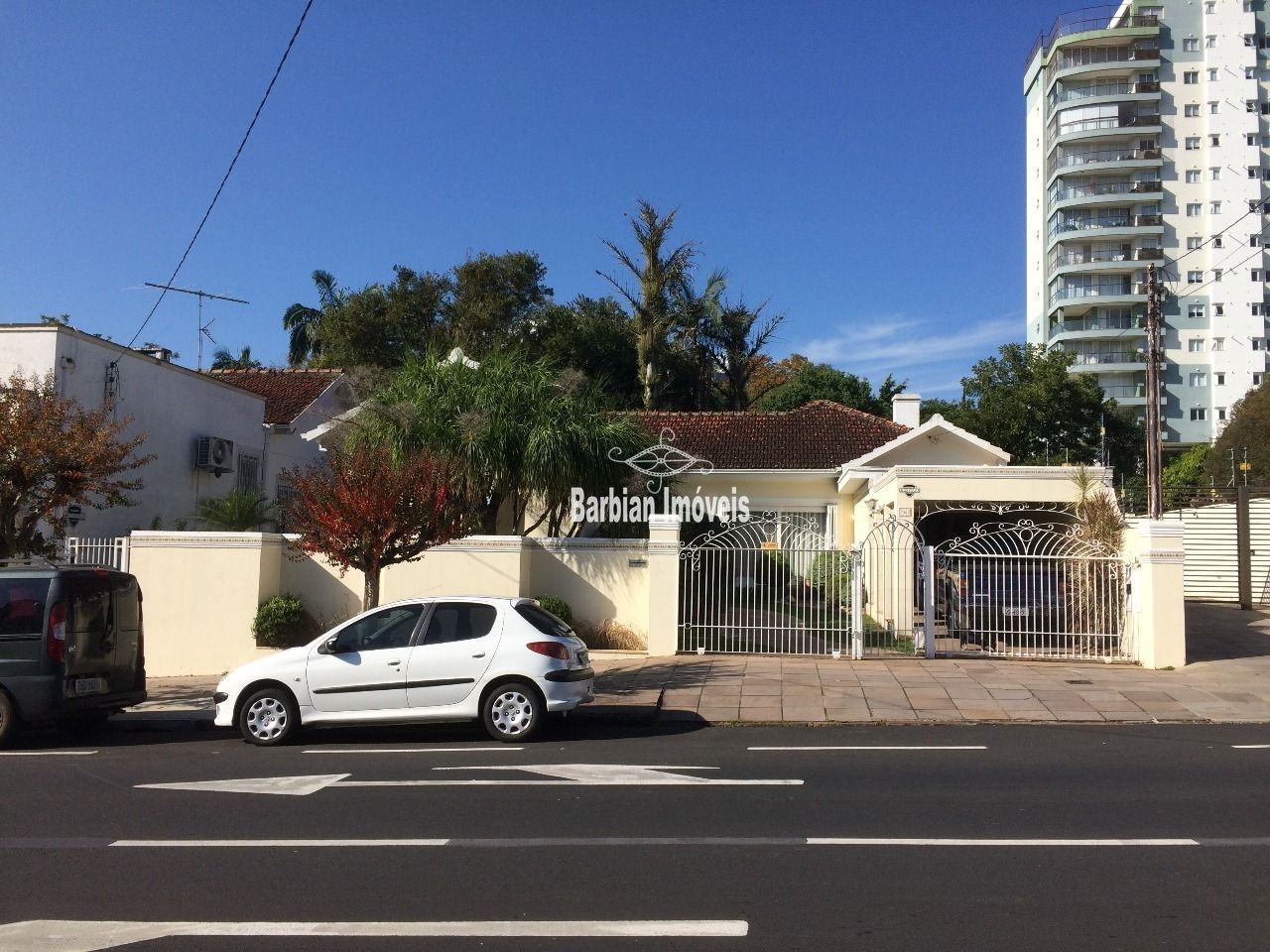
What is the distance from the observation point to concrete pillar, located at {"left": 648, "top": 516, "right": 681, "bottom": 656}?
17.2 metres

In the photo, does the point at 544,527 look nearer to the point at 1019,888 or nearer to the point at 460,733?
the point at 460,733

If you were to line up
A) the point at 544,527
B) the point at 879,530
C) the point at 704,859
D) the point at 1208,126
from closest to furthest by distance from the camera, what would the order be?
the point at 704,859
the point at 879,530
the point at 544,527
the point at 1208,126

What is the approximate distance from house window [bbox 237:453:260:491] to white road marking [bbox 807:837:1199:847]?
21.4 metres

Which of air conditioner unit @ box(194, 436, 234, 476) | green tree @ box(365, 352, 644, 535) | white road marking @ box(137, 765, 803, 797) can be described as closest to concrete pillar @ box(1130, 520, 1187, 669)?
green tree @ box(365, 352, 644, 535)

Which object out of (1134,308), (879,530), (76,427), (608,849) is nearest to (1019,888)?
(608,849)

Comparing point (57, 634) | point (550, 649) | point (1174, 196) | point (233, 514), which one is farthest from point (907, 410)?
point (1174, 196)

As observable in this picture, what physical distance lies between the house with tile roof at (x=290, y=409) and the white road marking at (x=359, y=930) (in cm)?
2095

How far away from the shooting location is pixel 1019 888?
590 cm

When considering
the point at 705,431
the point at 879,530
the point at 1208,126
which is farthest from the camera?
the point at 1208,126

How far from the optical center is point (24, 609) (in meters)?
11.2

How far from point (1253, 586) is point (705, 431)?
537 inches

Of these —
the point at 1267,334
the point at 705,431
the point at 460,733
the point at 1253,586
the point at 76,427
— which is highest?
the point at 1267,334

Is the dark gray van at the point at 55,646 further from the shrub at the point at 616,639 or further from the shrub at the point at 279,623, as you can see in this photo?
the shrub at the point at 616,639

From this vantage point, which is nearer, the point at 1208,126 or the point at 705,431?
the point at 705,431
